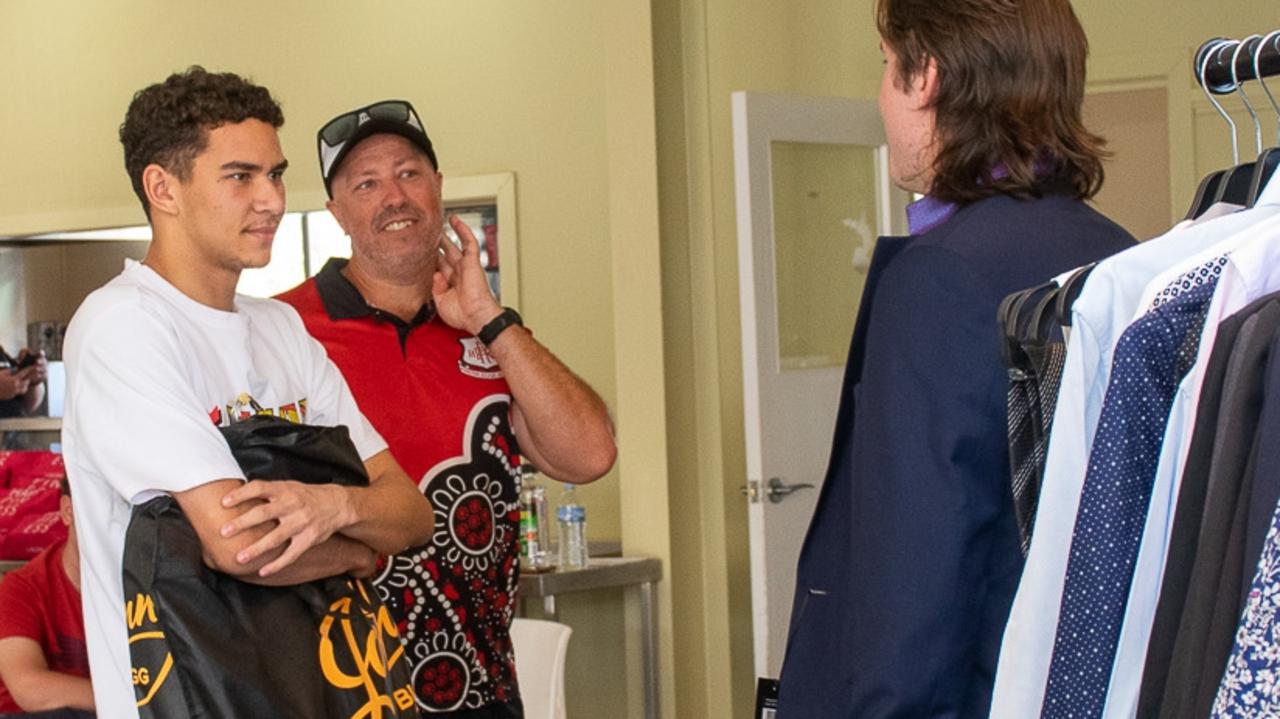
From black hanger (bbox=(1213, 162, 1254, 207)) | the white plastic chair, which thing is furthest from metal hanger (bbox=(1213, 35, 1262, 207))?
the white plastic chair

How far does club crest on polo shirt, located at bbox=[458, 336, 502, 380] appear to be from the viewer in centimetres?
273

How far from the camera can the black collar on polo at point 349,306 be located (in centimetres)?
271

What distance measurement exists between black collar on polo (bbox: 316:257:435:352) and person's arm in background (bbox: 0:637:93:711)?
875mm

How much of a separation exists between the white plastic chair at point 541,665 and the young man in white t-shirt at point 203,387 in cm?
148

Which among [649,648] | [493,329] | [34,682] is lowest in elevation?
[649,648]

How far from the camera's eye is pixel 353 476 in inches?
80.6

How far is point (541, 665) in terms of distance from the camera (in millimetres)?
3650

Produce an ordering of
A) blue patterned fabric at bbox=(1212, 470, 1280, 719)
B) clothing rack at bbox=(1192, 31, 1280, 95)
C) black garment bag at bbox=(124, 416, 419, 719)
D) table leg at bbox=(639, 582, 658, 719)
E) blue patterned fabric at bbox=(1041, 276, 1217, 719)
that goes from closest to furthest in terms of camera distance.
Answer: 1. blue patterned fabric at bbox=(1212, 470, 1280, 719)
2. blue patterned fabric at bbox=(1041, 276, 1217, 719)
3. clothing rack at bbox=(1192, 31, 1280, 95)
4. black garment bag at bbox=(124, 416, 419, 719)
5. table leg at bbox=(639, 582, 658, 719)

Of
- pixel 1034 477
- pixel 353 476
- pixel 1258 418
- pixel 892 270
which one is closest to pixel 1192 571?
pixel 1258 418

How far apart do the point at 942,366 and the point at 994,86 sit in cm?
31

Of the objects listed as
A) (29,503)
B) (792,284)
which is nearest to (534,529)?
(792,284)

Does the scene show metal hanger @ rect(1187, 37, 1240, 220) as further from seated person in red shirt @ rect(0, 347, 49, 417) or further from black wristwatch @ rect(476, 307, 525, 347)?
seated person in red shirt @ rect(0, 347, 49, 417)

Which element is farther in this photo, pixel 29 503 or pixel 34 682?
pixel 29 503

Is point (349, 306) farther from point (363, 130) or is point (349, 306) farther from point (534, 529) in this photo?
point (534, 529)
